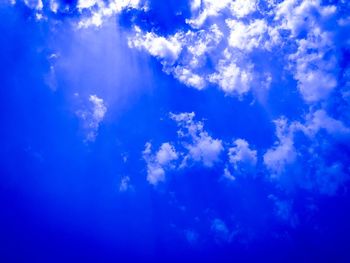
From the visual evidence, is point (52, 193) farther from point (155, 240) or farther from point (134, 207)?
point (155, 240)

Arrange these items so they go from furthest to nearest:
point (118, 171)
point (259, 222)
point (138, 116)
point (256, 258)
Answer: point (256, 258), point (259, 222), point (118, 171), point (138, 116)

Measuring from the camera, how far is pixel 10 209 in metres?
21.3

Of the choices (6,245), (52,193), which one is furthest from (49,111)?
(6,245)

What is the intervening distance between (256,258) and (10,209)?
18521 millimetres

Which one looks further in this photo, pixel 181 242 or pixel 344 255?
pixel 181 242

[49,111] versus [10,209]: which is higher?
[49,111]

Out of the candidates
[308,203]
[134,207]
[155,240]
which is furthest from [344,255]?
[134,207]

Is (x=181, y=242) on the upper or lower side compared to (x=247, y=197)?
lower

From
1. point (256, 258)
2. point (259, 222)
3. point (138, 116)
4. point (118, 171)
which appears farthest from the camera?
point (256, 258)

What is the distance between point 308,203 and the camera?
21.2 metres

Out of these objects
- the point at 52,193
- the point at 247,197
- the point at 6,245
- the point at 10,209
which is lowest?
the point at 6,245

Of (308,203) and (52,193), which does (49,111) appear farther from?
(308,203)

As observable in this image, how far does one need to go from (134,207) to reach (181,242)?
4.93m

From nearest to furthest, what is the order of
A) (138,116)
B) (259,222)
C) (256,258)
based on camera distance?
(138,116) → (259,222) → (256,258)
